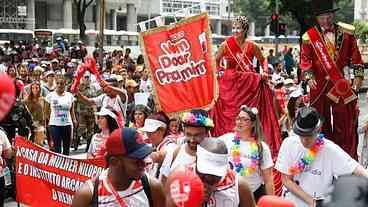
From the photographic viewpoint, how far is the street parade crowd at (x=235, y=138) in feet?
12.7

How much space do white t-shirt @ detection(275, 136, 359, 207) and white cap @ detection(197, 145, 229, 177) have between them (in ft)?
5.71

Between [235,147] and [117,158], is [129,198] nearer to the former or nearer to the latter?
[117,158]

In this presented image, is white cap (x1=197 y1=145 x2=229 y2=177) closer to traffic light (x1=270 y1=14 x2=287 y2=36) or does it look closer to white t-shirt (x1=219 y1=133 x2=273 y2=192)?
white t-shirt (x1=219 y1=133 x2=273 y2=192)

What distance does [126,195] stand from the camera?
13.0 feet

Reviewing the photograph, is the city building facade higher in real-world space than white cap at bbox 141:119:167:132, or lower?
lower

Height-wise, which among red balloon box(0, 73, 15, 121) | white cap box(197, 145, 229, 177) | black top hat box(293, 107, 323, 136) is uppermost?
red balloon box(0, 73, 15, 121)

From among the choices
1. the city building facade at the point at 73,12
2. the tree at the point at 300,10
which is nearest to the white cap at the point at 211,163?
the tree at the point at 300,10

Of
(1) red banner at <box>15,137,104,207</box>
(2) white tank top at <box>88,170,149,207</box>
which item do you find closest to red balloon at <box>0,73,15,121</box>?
(2) white tank top at <box>88,170,149,207</box>

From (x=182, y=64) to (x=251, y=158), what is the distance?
234cm

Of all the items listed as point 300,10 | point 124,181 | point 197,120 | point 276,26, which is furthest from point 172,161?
point 300,10

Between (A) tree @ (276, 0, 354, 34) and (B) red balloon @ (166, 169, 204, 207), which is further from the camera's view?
(A) tree @ (276, 0, 354, 34)

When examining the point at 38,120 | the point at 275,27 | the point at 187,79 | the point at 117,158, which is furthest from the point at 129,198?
the point at 275,27

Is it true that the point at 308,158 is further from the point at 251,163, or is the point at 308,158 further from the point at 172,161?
the point at 172,161

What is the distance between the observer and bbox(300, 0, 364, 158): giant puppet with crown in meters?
8.37
